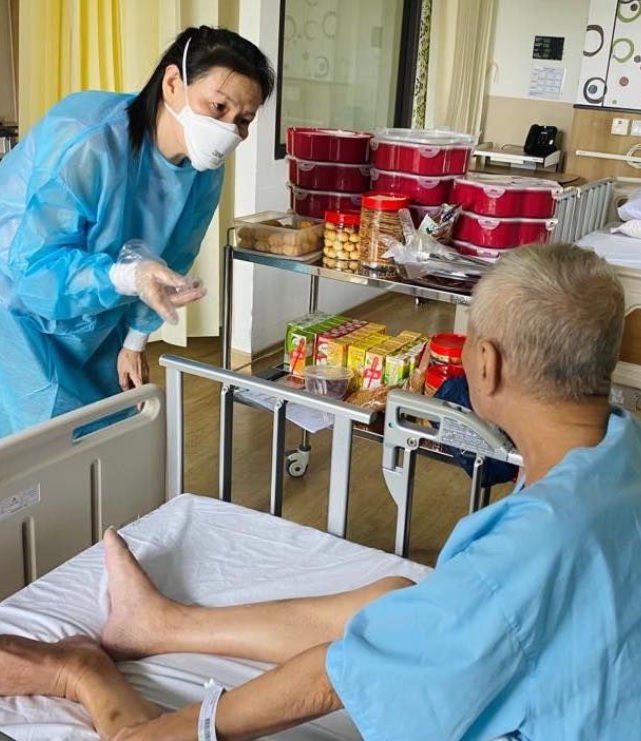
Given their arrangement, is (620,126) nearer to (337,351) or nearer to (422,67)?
(422,67)

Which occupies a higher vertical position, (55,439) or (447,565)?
(447,565)

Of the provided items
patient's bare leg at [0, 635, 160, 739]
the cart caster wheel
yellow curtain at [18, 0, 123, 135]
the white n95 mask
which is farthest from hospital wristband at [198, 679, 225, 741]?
yellow curtain at [18, 0, 123, 135]

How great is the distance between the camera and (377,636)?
95 cm

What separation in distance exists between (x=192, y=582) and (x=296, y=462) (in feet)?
4.85

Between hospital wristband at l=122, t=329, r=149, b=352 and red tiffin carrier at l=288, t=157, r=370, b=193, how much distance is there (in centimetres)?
93

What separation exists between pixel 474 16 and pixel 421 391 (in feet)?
12.8

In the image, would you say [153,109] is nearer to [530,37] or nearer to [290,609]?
[290,609]

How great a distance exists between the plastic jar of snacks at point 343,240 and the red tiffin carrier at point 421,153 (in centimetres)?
21

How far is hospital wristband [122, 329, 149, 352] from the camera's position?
190 centimetres

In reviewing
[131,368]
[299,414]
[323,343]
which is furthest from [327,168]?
[131,368]

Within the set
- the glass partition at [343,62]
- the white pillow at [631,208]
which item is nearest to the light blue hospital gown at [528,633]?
the white pillow at [631,208]

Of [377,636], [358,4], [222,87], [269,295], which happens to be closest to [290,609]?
[377,636]

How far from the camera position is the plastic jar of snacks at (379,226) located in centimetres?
227

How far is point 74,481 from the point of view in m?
1.64
